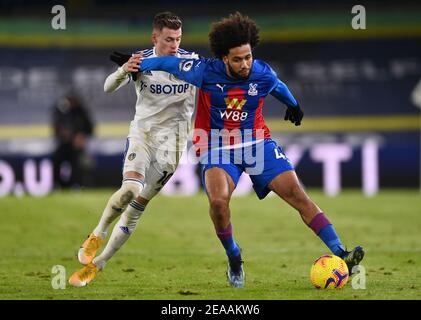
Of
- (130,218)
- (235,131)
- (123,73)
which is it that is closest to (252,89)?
(235,131)

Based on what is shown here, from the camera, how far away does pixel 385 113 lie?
22.2 m

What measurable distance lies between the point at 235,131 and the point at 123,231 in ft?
4.77

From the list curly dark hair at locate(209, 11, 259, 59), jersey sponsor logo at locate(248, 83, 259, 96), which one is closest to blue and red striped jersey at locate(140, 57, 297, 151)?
jersey sponsor logo at locate(248, 83, 259, 96)

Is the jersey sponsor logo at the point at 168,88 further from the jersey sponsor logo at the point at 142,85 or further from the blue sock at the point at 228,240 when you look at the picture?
the blue sock at the point at 228,240

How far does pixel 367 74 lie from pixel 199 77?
44.4ft

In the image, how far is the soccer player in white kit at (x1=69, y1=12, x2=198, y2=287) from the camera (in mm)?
9648

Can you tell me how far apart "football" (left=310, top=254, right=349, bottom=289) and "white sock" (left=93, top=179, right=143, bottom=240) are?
1778mm

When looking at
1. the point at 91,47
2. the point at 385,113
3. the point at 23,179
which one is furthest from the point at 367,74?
the point at 23,179

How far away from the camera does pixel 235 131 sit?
370 inches

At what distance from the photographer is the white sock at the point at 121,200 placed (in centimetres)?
947

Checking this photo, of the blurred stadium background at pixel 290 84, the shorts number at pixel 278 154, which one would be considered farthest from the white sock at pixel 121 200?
the blurred stadium background at pixel 290 84

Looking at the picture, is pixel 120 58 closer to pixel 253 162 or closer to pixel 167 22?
pixel 167 22

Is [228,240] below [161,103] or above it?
below
